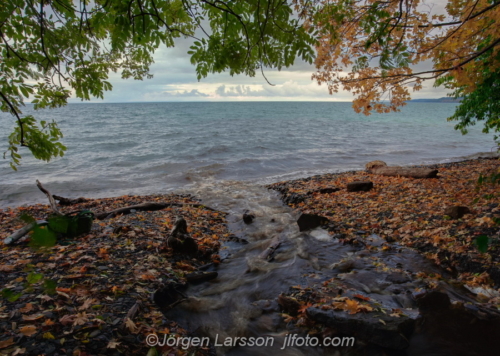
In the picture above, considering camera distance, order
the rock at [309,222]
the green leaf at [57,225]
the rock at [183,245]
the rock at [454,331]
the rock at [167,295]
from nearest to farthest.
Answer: the green leaf at [57,225]
the rock at [454,331]
the rock at [167,295]
the rock at [183,245]
the rock at [309,222]

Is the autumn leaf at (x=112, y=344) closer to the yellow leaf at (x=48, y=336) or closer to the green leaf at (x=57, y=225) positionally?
the yellow leaf at (x=48, y=336)

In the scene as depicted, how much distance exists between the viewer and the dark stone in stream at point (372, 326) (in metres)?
3.36

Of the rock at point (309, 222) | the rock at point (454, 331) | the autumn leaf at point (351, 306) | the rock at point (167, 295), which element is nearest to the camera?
the rock at point (454, 331)

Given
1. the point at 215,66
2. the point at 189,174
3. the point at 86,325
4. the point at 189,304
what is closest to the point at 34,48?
the point at 215,66

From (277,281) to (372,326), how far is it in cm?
207

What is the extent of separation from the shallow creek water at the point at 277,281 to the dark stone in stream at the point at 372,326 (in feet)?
1.00

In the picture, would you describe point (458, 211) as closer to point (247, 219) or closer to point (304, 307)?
point (304, 307)

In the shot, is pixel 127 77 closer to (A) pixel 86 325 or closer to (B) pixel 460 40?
(A) pixel 86 325

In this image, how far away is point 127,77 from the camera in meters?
5.34

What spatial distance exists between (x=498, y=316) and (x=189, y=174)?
15.3 metres

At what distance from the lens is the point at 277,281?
524 centimetres

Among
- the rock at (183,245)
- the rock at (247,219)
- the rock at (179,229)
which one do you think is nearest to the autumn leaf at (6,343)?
the rock at (183,245)

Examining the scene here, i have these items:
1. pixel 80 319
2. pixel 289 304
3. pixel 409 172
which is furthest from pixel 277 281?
pixel 409 172

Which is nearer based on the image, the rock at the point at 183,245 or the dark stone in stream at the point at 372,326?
the dark stone in stream at the point at 372,326
